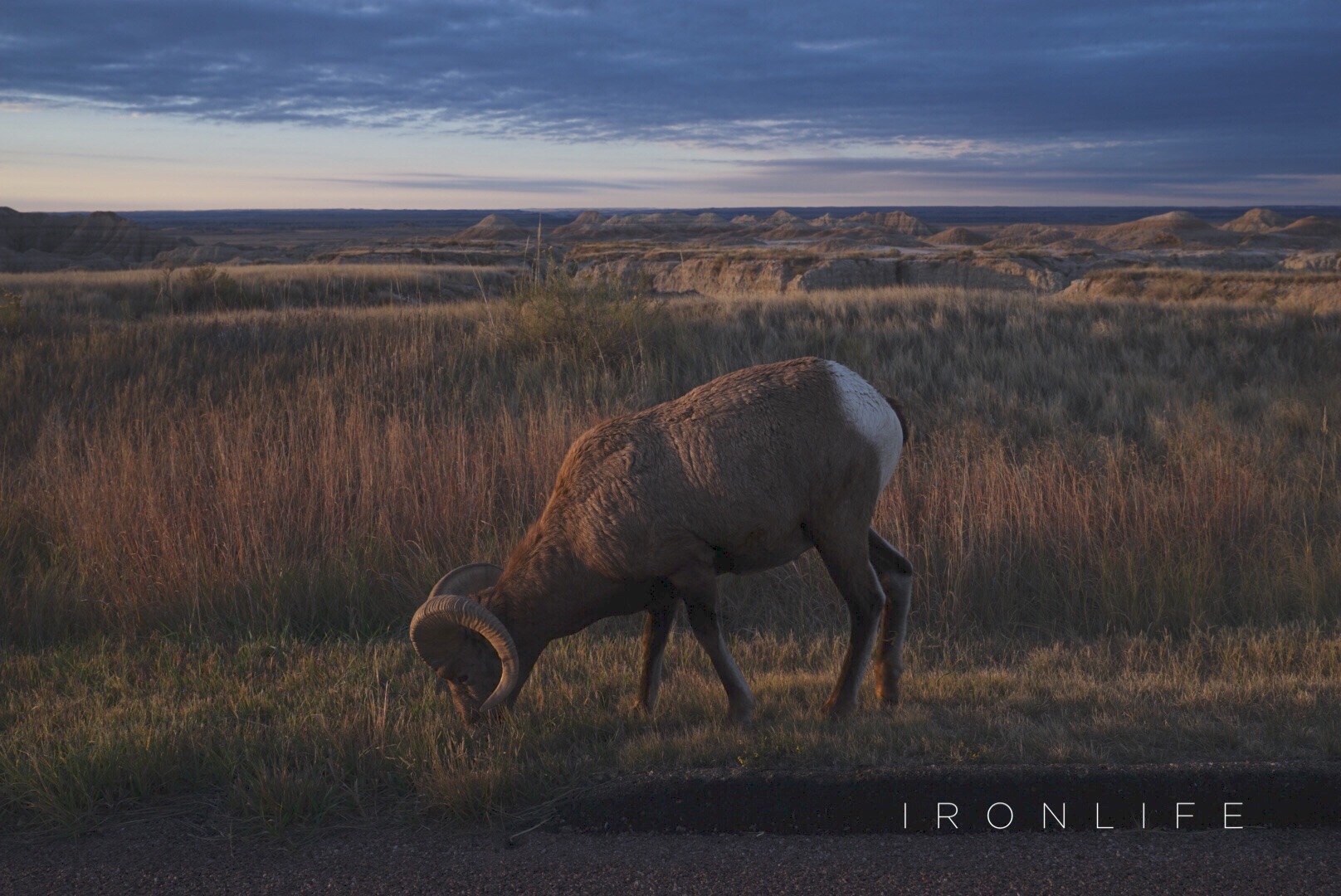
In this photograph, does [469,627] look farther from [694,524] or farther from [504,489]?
[504,489]

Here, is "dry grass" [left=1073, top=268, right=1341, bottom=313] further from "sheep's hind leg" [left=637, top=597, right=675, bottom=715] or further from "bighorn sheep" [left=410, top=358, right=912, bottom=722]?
"sheep's hind leg" [left=637, top=597, right=675, bottom=715]

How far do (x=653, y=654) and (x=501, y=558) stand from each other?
280cm

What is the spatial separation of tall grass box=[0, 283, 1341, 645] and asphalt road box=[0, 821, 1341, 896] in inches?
107

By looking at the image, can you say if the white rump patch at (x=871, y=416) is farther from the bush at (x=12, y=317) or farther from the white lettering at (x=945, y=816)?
the bush at (x=12, y=317)

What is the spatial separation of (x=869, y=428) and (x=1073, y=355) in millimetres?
11523

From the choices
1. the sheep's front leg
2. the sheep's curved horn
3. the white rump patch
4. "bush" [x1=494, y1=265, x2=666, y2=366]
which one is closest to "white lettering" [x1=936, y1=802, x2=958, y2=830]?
the sheep's front leg

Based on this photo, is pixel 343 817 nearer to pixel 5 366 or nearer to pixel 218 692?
pixel 218 692

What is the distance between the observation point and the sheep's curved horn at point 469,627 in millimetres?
4383

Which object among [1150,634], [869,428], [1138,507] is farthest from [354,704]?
[1138,507]

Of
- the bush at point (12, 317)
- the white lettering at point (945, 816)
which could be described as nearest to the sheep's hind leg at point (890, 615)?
the white lettering at point (945, 816)

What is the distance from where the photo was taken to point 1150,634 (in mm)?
6492

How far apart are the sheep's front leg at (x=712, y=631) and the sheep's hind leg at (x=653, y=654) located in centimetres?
21

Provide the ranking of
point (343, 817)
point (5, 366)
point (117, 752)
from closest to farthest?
1. point (343, 817)
2. point (117, 752)
3. point (5, 366)

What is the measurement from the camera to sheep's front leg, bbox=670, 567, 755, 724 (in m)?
4.39
